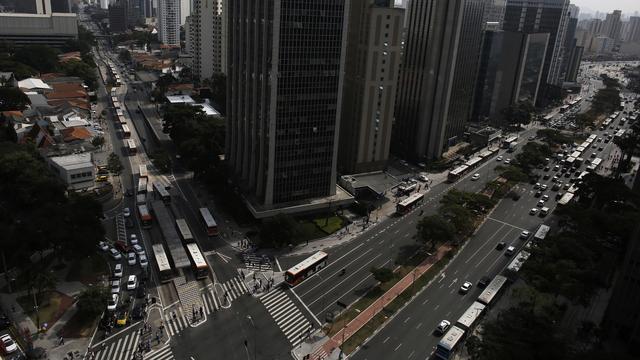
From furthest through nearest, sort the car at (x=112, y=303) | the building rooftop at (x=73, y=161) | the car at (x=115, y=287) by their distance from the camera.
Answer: the building rooftop at (x=73, y=161), the car at (x=115, y=287), the car at (x=112, y=303)

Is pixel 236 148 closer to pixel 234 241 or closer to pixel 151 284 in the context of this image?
pixel 234 241

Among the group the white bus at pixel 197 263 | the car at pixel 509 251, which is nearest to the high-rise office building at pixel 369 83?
the car at pixel 509 251

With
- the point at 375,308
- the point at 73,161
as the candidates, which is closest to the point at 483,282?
the point at 375,308

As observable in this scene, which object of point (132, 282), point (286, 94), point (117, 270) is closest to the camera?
point (132, 282)

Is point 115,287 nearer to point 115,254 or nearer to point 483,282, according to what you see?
point 115,254

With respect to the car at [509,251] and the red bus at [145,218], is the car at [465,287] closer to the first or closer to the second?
the car at [509,251]
